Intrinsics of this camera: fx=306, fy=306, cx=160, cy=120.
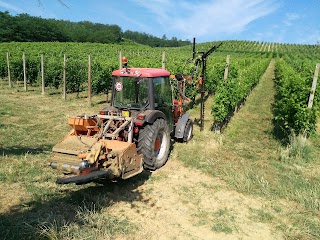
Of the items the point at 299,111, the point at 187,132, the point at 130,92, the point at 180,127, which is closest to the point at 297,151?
the point at 299,111

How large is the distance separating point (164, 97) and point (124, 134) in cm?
147

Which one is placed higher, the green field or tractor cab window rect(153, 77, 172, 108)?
tractor cab window rect(153, 77, 172, 108)

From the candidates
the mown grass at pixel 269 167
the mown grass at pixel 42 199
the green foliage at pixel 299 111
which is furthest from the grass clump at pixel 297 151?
the mown grass at pixel 42 199

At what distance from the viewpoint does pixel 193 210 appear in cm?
447

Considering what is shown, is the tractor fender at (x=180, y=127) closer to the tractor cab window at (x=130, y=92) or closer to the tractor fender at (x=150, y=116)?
the tractor fender at (x=150, y=116)

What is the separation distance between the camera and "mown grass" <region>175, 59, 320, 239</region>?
14.2 ft

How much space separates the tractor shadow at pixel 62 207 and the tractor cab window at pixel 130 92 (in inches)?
57.2

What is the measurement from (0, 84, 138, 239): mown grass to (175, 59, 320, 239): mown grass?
167cm

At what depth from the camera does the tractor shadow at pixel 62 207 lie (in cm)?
368

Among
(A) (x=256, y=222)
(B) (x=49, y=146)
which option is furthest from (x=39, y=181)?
(A) (x=256, y=222)

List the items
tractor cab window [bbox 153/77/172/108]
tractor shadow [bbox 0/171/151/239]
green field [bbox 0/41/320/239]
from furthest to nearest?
tractor cab window [bbox 153/77/172/108]
green field [bbox 0/41/320/239]
tractor shadow [bbox 0/171/151/239]

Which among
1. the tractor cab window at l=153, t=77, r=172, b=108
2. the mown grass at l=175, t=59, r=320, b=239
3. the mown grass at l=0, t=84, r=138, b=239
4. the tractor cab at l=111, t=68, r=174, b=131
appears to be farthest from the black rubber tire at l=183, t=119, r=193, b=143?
the mown grass at l=0, t=84, r=138, b=239

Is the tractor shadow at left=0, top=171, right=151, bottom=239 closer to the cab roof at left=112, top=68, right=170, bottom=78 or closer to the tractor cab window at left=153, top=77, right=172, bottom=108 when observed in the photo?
the tractor cab window at left=153, top=77, right=172, bottom=108

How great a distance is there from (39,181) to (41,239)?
178 cm
